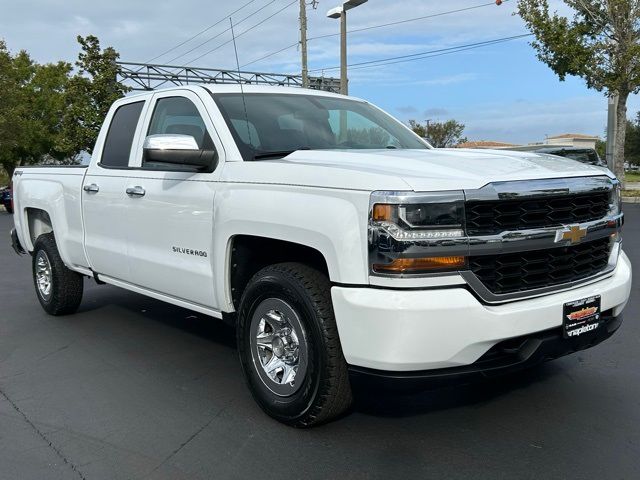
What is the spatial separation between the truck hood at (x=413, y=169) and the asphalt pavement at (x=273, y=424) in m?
1.37

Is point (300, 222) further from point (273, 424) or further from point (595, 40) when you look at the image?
point (595, 40)

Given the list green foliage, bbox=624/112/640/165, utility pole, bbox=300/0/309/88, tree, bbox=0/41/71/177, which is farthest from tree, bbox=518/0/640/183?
green foliage, bbox=624/112/640/165

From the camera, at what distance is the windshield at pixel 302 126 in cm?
410

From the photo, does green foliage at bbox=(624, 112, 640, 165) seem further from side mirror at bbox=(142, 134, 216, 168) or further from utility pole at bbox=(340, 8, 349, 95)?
side mirror at bbox=(142, 134, 216, 168)

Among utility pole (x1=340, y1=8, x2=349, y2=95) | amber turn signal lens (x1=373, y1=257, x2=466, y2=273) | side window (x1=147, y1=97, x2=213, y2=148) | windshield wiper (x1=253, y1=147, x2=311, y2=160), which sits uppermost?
utility pole (x1=340, y1=8, x2=349, y2=95)

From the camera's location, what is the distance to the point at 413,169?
3.14 m

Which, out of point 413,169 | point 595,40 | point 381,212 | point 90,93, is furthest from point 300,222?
point 90,93

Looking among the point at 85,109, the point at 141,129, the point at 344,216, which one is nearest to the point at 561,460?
the point at 344,216

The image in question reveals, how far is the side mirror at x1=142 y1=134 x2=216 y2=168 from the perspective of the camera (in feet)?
12.7

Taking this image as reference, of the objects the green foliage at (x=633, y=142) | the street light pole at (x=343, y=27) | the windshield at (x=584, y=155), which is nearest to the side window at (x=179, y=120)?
the street light pole at (x=343, y=27)

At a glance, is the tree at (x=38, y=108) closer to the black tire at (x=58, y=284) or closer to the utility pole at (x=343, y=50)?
the utility pole at (x=343, y=50)

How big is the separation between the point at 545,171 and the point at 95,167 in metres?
3.74

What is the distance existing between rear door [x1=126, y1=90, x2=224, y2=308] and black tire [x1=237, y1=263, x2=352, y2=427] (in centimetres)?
58

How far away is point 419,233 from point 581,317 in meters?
1.08
